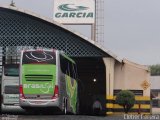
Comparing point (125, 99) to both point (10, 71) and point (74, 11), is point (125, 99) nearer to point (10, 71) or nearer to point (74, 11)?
point (10, 71)

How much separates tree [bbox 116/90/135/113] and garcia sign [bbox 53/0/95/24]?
14.6m

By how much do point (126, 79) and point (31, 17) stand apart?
29.0 ft

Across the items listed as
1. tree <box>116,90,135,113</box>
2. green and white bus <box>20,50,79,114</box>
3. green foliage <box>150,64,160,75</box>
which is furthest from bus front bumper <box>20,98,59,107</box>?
green foliage <box>150,64,160,75</box>

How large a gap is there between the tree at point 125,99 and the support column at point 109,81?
724 mm

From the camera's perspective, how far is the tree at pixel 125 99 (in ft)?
140

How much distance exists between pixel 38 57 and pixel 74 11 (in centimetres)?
2926

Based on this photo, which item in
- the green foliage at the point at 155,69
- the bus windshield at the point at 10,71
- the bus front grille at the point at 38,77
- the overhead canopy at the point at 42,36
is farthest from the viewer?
the green foliage at the point at 155,69

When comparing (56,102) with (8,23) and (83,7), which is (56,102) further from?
(83,7)

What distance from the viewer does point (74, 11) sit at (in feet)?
191

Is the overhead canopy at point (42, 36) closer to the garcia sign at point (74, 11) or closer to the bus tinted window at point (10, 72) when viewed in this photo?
the bus tinted window at point (10, 72)

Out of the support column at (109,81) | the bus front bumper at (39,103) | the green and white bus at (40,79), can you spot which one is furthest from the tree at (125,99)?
the bus front bumper at (39,103)

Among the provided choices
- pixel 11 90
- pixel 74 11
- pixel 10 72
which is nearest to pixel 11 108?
pixel 11 90

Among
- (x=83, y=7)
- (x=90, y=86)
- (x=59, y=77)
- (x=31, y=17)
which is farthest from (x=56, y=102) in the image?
(x=83, y=7)

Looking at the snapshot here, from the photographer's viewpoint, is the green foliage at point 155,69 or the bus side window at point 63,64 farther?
the green foliage at point 155,69
